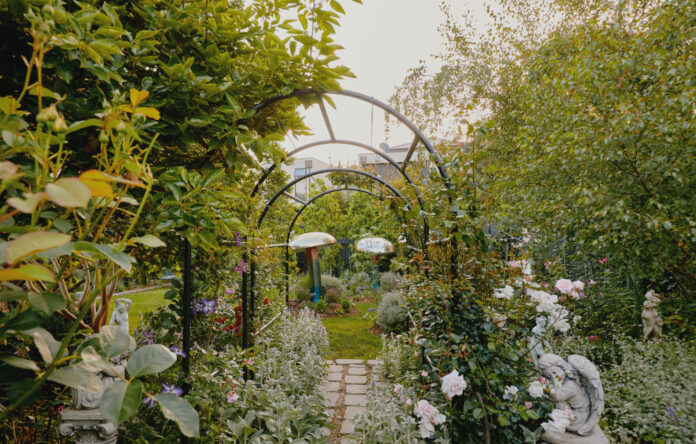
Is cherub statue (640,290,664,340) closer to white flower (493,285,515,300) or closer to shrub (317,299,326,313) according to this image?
white flower (493,285,515,300)

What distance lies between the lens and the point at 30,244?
33 centimetres

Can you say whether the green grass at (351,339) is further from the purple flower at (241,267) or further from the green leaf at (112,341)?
the green leaf at (112,341)

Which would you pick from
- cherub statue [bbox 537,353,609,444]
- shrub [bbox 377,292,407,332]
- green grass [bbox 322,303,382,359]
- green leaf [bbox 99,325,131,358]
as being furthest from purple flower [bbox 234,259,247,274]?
shrub [bbox 377,292,407,332]

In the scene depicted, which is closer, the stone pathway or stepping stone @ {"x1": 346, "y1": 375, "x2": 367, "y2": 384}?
the stone pathway

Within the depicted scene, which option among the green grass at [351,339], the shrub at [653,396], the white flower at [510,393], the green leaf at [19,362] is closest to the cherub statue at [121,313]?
the green leaf at [19,362]

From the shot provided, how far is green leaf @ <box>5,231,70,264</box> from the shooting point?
12.5 inches

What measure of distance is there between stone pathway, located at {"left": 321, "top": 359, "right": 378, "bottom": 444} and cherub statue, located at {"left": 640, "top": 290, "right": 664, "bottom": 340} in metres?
3.28

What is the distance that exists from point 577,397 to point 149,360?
9.18 feet

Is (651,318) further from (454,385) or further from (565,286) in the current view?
(454,385)

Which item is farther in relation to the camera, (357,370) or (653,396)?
(357,370)

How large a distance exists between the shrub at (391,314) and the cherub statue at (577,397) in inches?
141

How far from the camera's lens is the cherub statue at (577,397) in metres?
2.22

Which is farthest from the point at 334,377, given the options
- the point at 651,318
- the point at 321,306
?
the point at 651,318

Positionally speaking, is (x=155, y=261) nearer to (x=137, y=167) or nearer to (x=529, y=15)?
(x=137, y=167)
